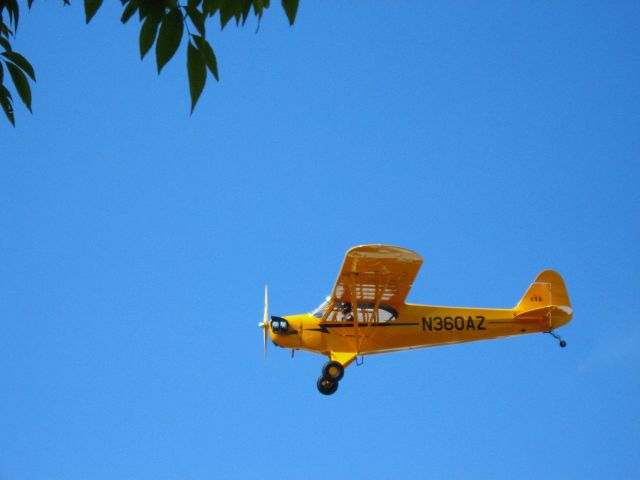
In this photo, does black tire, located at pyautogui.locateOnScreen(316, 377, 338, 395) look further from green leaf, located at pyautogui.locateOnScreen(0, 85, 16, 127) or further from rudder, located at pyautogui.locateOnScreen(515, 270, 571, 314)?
green leaf, located at pyautogui.locateOnScreen(0, 85, 16, 127)

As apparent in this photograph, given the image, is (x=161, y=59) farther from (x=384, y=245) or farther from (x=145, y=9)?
(x=384, y=245)

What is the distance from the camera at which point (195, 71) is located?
6.72ft

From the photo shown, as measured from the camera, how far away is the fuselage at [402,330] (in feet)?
54.8

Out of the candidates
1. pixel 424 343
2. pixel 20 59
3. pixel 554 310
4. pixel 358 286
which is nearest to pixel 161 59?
pixel 20 59

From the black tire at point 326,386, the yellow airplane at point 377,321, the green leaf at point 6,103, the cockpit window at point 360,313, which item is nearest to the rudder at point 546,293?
the yellow airplane at point 377,321

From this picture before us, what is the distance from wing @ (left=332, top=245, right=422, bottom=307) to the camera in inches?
598

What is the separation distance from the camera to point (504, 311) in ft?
59.0

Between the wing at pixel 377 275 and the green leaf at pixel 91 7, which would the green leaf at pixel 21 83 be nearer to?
the green leaf at pixel 91 7

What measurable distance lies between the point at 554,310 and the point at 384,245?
18.6 feet

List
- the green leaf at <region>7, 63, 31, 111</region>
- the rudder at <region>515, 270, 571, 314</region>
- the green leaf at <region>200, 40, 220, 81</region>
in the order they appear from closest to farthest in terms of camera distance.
→ 1. the green leaf at <region>200, 40, 220, 81</region>
2. the green leaf at <region>7, 63, 31, 111</region>
3. the rudder at <region>515, 270, 571, 314</region>

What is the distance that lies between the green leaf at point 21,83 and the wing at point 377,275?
497 inches

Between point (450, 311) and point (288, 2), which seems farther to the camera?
point (450, 311)

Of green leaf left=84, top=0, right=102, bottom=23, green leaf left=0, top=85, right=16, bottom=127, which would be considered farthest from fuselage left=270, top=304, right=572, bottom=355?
green leaf left=84, top=0, right=102, bottom=23

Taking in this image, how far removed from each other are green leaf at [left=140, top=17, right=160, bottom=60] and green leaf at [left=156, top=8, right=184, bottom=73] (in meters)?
0.02
